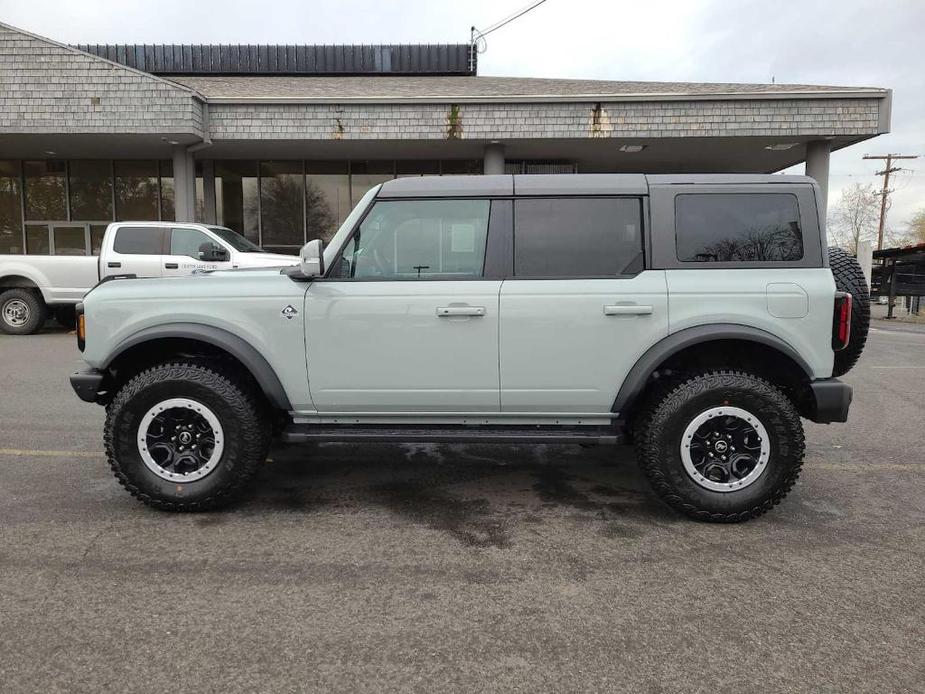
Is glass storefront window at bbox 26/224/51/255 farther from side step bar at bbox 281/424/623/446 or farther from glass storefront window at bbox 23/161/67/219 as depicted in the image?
side step bar at bbox 281/424/623/446

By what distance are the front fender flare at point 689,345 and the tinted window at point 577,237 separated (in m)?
0.47

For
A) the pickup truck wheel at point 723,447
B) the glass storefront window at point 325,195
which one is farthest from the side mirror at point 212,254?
the pickup truck wheel at point 723,447

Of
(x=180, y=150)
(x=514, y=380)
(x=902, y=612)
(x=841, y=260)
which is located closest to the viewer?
(x=902, y=612)

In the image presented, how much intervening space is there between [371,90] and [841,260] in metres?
16.2

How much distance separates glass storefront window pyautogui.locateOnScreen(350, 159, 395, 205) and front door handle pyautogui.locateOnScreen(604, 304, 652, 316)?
642 inches

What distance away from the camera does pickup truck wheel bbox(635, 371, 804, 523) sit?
364 centimetres

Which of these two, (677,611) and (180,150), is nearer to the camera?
(677,611)

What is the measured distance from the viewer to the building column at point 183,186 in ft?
52.7

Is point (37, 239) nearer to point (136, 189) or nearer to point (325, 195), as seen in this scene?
point (136, 189)

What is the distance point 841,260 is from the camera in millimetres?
4133

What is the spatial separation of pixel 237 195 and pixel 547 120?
9712mm

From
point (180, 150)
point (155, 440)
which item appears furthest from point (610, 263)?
point (180, 150)

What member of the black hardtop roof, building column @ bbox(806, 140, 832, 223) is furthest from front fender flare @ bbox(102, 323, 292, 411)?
building column @ bbox(806, 140, 832, 223)

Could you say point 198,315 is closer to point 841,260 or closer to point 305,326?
point 305,326
